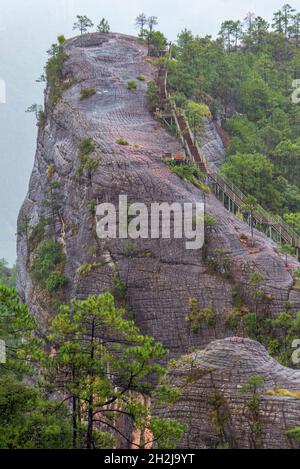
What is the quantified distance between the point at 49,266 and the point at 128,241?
454cm

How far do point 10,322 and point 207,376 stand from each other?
4.90 meters

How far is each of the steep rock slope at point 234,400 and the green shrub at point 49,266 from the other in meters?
11.0

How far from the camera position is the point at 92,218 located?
27.8 meters

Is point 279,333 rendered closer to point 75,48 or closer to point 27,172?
point 75,48

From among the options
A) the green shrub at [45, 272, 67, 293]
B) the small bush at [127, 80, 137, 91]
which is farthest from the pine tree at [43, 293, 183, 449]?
the small bush at [127, 80, 137, 91]

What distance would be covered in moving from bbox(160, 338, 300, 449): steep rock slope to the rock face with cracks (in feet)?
2.30

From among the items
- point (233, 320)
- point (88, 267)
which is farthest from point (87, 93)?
point (233, 320)

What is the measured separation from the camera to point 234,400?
55.3ft

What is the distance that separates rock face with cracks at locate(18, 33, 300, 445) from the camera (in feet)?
80.8

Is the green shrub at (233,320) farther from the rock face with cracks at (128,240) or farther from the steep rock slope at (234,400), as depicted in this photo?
the steep rock slope at (234,400)

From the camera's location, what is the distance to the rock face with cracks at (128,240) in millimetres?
24625

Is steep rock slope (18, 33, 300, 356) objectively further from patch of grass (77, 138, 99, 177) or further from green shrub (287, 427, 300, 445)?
green shrub (287, 427, 300, 445)

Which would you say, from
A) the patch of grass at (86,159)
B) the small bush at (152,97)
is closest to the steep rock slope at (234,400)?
the patch of grass at (86,159)
